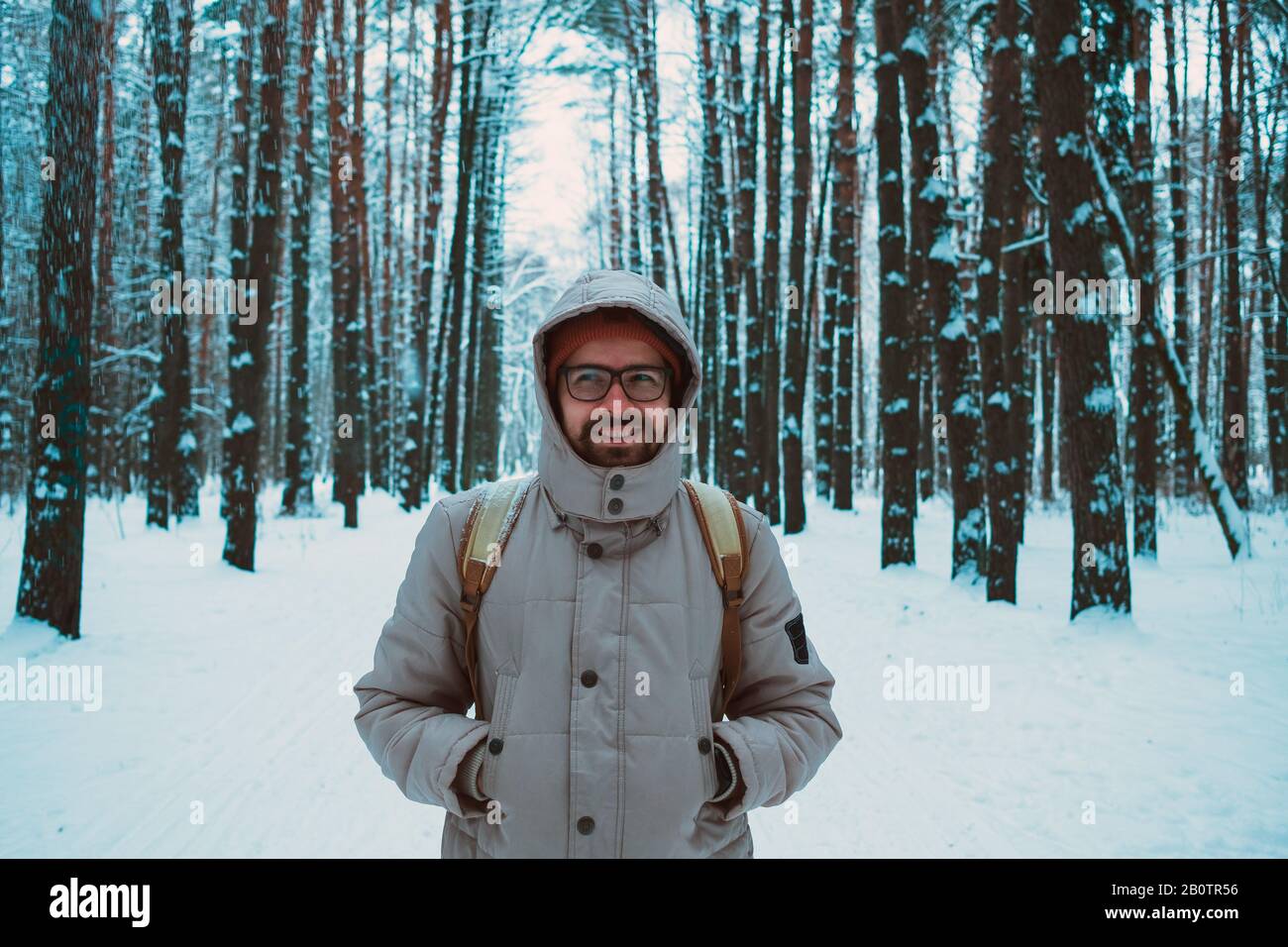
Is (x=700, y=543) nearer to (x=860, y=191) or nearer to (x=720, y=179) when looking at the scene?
(x=720, y=179)

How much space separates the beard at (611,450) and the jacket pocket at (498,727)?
0.49 metres

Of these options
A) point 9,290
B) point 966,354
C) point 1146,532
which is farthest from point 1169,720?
point 9,290

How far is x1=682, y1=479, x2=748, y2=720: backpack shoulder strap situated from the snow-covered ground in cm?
222

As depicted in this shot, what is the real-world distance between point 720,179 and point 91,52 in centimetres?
1337

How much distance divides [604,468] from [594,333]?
0.34 metres

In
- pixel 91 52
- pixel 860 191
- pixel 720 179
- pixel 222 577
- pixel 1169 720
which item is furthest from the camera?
pixel 860 191

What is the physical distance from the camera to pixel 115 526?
14078 millimetres

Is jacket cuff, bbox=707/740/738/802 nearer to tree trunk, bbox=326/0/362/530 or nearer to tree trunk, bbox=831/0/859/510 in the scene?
tree trunk, bbox=831/0/859/510

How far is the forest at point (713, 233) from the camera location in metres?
7.36

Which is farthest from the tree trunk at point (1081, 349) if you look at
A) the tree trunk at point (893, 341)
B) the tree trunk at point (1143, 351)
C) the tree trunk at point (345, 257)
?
the tree trunk at point (345, 257)

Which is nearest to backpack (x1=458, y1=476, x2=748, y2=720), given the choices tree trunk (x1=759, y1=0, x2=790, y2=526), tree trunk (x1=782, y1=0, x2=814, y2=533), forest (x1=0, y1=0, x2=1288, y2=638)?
forest (x1=0, y1=0, x2=1288, y2=638)

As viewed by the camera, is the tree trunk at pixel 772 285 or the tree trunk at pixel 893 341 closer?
the tree trunk at pixel 893 341

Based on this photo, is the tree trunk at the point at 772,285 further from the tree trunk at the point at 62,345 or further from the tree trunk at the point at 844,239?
the tree trunk at the point at 62,345

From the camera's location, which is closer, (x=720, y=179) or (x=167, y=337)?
(x=167, y=337)
